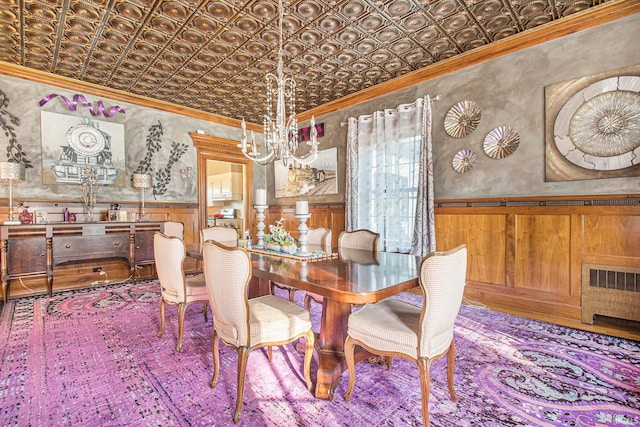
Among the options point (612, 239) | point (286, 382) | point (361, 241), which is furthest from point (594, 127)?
point (286, 382)

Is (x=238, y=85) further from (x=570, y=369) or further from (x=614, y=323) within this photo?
(x=614, y=323)

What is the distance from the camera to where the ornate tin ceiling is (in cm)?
284

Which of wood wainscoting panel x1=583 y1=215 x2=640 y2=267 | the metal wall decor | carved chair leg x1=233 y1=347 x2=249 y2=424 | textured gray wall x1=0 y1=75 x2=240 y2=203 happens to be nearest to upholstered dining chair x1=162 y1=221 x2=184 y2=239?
textured gray wall x1=0 y1=75 x2=240 y2=203

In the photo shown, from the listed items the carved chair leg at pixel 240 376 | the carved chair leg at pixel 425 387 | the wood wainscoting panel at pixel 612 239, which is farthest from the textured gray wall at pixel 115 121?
the wood wainscoting panel at pixel 612 239

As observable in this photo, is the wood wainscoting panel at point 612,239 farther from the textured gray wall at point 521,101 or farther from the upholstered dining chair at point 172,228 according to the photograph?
the upholstered dining chair at point 172,228

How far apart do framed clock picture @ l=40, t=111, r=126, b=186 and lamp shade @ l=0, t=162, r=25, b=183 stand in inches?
16.6

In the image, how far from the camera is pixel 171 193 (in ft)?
17.6

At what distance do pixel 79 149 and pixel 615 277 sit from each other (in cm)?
668

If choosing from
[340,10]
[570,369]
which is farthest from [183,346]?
[340,10]

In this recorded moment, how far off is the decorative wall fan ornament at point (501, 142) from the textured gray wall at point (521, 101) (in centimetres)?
5

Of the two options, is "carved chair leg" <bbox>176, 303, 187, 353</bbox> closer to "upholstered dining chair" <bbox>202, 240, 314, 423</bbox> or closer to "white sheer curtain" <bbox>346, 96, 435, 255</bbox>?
"upholstered dining chair" <bbox>202, 240, 314, 423</bbox>

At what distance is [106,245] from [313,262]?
11.5 ft

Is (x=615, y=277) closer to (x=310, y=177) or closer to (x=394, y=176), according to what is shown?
(x=394, y=176)

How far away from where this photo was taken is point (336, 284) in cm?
162
